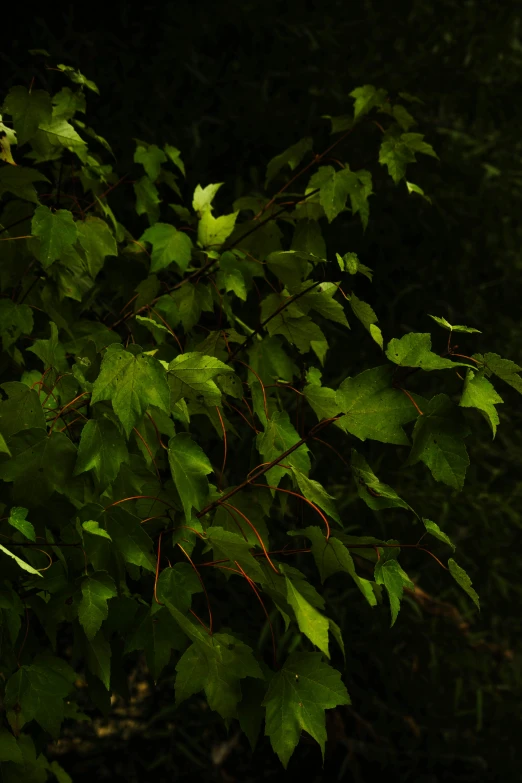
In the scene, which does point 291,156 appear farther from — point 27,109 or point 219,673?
point 219,673

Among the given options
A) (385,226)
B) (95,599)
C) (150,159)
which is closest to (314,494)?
(95,599)

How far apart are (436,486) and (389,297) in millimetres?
531

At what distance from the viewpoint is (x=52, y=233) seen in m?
1.11

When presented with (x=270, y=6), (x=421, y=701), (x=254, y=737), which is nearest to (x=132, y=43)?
(x=270, y=6)

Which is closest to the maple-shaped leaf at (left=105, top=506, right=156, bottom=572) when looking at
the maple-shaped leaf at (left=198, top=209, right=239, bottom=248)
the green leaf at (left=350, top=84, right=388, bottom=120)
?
the maple-shaped leaf at (left=198, top=209, right=239, bottom=248)

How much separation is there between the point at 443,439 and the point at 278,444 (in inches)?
10.4

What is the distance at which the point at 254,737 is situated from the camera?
0.92 meters

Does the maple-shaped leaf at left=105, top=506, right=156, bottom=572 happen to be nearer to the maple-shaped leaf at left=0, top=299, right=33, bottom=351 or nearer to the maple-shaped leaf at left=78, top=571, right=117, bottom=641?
the maple-shaped leaf at left=78, top=571, right=117, bottom=641

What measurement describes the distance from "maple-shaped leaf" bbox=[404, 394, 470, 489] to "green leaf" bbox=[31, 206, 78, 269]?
1.96ft

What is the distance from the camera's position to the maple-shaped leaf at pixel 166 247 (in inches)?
50.4

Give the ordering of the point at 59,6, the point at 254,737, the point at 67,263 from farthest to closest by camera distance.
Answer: the point at 59,6 → the point at 67,263 → the point at 254,737

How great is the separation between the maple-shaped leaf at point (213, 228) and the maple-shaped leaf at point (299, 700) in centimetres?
71

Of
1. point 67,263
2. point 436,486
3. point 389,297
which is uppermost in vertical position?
point 67,263

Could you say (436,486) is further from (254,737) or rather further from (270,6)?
(270,6)
